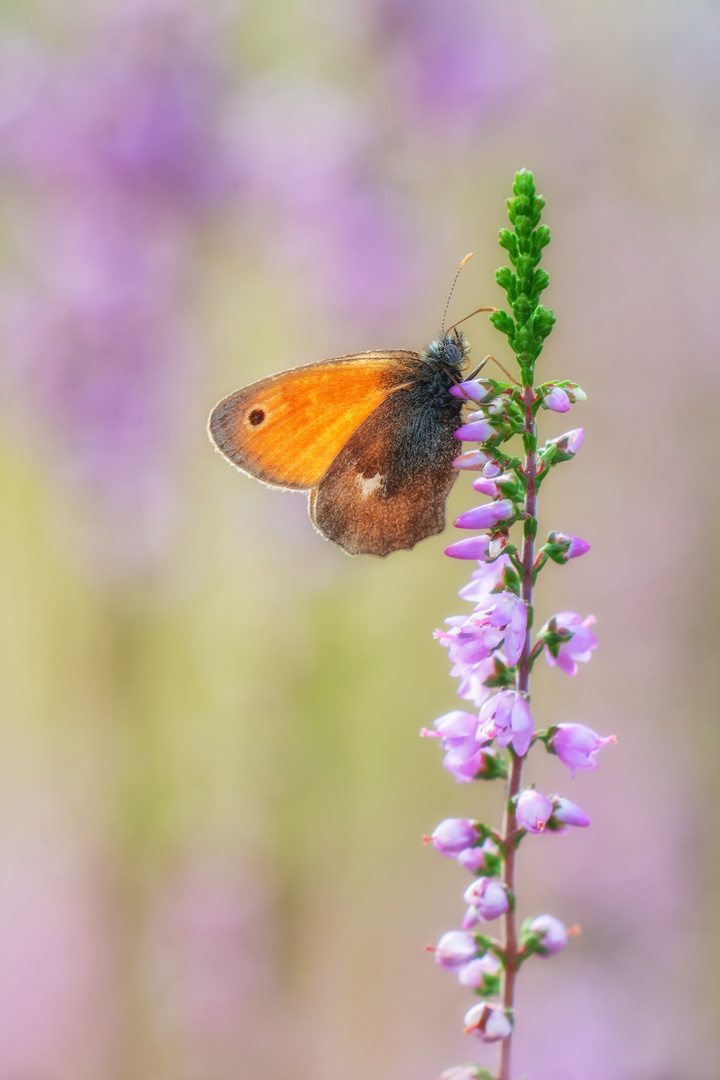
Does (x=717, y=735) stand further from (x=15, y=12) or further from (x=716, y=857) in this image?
(x=15, y=12)

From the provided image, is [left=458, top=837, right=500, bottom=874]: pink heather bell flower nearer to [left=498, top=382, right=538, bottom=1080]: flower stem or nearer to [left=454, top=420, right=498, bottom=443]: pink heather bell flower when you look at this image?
[left=498, top=382, right=538, bottom=1080]: flower stem

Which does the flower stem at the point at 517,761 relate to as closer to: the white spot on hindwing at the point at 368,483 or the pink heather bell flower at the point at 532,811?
the pink heather bell flower at the point at 532,811

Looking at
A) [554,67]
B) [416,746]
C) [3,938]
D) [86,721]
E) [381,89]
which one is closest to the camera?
[86,721]

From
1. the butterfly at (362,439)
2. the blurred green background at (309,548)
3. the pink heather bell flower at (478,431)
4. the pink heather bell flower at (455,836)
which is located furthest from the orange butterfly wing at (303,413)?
the blurred green background at (309,548)

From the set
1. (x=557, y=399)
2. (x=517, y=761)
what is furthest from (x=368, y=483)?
(x=517, y=761)

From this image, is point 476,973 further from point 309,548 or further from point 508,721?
point 309,548

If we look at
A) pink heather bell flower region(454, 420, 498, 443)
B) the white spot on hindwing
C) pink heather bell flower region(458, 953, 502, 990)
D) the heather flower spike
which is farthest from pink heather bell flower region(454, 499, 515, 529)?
the white spot on hindwing

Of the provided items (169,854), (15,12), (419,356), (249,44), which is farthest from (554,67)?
(169,854)
